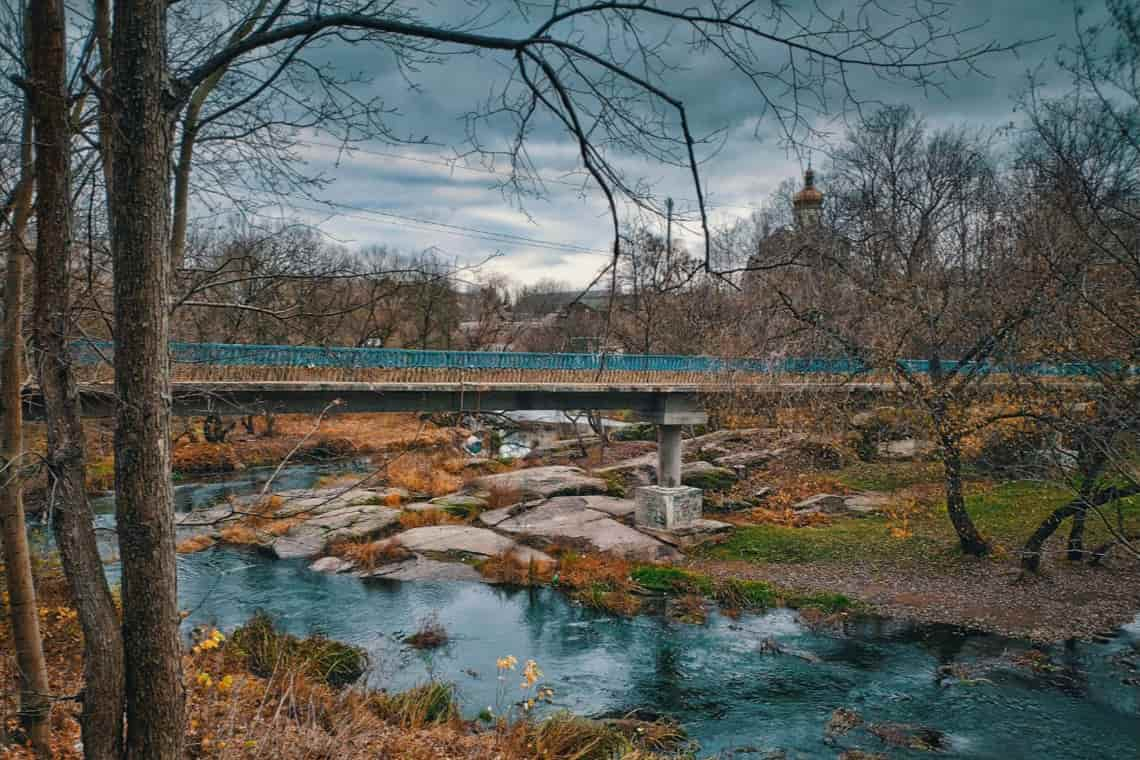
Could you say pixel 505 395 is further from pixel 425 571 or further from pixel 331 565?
pixel 331 565

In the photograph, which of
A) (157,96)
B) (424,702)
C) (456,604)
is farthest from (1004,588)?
(157,96)

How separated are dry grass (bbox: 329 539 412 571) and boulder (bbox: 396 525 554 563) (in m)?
0.50

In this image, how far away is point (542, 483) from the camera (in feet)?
97.3

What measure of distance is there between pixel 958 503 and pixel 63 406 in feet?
66.5

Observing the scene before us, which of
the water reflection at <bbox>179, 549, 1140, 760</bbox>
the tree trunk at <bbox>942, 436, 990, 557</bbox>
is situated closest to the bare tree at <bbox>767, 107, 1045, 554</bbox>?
the tree trunk at <bbox>942, 436, 990, 557</bbox>

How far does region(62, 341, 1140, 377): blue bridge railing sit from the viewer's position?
17297 millimetres

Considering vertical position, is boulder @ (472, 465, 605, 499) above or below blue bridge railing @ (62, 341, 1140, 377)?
below

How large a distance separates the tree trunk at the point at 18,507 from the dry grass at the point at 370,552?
584 inches

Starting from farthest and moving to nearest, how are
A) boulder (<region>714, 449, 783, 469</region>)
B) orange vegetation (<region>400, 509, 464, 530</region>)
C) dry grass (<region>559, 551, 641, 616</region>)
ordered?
1. boulder (<region>714, 449, 783, 469</region>)
2. orange vegetation (<region>400, 509, 464, 530</region>)
3. dry grass (<region>559, 551, 641, 616</region>)

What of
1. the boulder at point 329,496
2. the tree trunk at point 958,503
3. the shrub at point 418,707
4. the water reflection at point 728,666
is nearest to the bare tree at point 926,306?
the tree trunk at point 958,503

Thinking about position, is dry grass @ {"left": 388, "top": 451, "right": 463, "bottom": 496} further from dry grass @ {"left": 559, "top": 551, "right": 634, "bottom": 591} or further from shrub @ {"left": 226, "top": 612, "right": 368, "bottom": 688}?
shrub @ {"left": 226, "top": 612, "right": 368, "bottom": 688}

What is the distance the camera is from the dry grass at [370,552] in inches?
841

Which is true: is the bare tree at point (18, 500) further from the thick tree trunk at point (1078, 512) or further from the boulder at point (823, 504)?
the boulder at point (823, 504)

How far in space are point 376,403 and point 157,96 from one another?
734 inches
